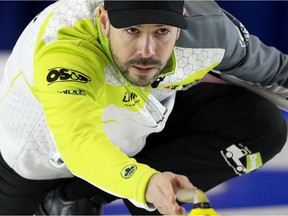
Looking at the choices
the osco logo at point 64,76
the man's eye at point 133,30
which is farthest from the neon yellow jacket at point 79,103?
the man's eye at point 133,30

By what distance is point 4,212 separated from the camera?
2223mm

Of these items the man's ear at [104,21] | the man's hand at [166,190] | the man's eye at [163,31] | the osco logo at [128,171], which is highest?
the man's eye at [163,31]

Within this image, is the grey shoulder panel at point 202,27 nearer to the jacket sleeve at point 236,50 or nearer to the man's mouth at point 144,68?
the jacket sleeve at point 236,50

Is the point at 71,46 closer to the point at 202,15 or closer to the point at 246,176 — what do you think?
the point at 202,15

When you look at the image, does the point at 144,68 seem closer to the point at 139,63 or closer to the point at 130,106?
the point at 139,63

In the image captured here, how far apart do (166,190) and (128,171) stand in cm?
14

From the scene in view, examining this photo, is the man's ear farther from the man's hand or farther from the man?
the man's hand

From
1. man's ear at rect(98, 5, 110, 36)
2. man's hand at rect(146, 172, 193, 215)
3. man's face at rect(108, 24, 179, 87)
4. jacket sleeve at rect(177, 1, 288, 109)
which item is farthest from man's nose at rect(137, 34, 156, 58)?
man's hand at rect(146, 172, 193, 215)

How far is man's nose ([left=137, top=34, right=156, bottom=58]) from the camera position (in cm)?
158

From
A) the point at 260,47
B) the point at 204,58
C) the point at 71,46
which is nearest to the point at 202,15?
the point at 204,58

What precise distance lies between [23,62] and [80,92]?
316 mm

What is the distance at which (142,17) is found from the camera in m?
1.58

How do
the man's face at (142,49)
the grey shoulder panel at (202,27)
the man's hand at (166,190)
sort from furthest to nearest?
the grey shoulder panel at (202,27) → the man's face at (142,49) → the man's hand at (166,190)

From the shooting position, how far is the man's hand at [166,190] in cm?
127
